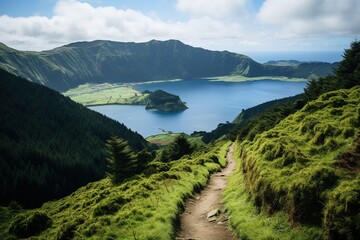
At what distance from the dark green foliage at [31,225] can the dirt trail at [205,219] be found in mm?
16938

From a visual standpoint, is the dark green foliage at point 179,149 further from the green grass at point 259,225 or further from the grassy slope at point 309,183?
the green grass at point 259,225

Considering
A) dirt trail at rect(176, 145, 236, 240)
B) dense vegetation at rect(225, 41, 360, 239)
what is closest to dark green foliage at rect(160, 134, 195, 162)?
dirt trail at rect(176, 145, 236, 240)

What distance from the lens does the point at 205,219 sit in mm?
25938

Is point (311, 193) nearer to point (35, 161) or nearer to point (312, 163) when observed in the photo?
point (312, 163)

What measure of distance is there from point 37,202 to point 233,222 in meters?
149

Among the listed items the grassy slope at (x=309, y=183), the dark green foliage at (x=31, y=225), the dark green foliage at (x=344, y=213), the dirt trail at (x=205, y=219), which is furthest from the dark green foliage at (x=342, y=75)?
the dark green foliage at (x=31, y=225)

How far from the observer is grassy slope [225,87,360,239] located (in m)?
15.5

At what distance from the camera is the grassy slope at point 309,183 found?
15.5m

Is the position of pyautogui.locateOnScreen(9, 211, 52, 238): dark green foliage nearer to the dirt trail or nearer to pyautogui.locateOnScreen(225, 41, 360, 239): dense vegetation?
the dirt trail

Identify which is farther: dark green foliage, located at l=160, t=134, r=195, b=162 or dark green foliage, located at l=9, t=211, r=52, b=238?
dark green foliage, located at l=160, t=134, r=195, b=162

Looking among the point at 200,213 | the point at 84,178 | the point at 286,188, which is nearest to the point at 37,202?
the point at 84,178

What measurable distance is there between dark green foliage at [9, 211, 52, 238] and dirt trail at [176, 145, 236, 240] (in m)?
16.9

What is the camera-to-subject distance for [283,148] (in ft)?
82.2

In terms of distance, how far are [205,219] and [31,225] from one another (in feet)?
67.8
